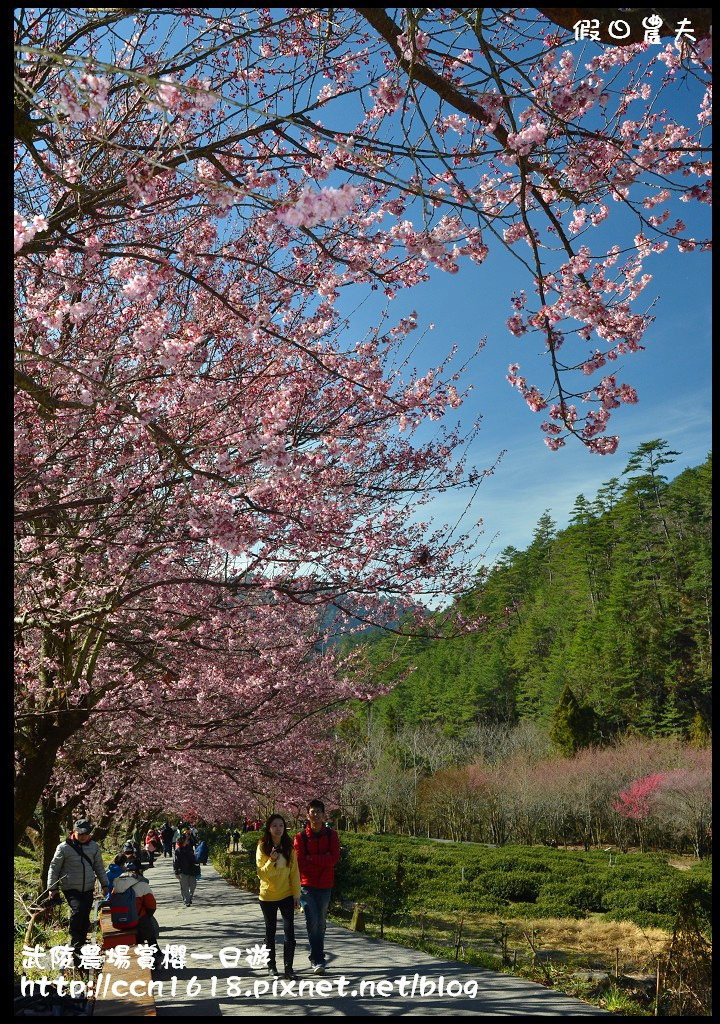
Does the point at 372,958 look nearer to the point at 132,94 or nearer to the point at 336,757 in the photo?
the point at 132,94

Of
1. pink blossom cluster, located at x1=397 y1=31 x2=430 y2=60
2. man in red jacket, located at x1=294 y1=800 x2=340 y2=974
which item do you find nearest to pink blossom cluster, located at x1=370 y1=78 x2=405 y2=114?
pink blossom cluster, located at x1=397 y1=31 x2=430 y2=60

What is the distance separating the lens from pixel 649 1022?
4.14 metres

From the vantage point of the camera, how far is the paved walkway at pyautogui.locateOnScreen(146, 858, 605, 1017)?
5.41 m

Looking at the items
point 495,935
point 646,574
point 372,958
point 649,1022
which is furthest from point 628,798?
point 649,1022

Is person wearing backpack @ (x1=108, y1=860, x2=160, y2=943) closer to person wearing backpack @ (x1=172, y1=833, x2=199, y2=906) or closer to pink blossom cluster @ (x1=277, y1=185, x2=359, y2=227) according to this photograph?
pink blossom cluster @ (x1=277, y1=185, x2=359, y2=227)

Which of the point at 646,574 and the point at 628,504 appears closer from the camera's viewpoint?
the point at 646,574

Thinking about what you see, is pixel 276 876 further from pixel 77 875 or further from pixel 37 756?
pixel 37 756

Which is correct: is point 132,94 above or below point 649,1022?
above

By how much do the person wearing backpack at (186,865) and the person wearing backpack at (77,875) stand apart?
6.93 metres

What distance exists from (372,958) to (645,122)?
7654 millimetres

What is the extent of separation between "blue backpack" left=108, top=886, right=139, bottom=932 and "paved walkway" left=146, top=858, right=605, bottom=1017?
619 mm

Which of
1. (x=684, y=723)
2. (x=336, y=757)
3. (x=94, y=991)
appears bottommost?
(x=684, y=723)

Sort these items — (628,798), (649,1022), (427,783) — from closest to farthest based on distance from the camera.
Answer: (649,1022) → (628,798) → (427,783)

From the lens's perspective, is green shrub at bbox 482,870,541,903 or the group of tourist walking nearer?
the group of tourist walking
